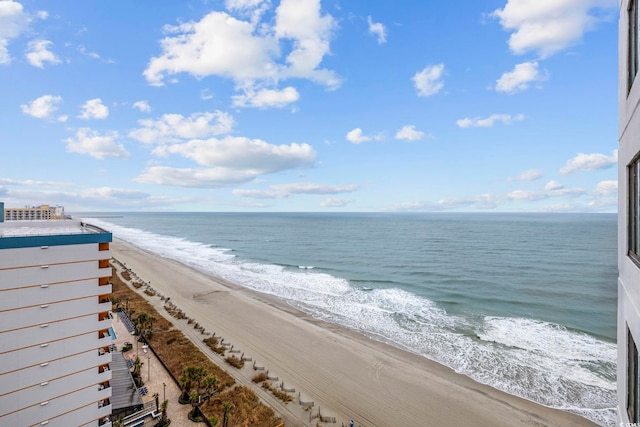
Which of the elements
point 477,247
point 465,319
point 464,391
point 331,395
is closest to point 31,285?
point 331,395

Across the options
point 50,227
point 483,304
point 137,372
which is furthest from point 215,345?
point 483,304

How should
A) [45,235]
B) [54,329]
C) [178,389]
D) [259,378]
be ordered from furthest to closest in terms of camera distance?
[259,378] < [178,389] < [54,329] < [45,235]

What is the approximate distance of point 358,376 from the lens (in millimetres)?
22406

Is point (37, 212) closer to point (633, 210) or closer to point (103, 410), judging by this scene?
point (103, 410)

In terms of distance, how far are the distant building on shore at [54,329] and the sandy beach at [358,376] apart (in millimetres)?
11964

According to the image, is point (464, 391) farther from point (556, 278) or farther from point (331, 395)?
point (556, 278)

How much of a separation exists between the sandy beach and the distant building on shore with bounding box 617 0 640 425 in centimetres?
1408

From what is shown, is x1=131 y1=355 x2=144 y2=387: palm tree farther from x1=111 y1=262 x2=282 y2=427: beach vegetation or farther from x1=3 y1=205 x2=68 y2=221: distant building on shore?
x1=3 y1=205 x2=68 y2=221: distant building on shore

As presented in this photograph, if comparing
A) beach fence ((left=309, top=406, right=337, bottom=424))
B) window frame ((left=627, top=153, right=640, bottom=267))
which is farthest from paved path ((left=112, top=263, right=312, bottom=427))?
window frame ((left=627, top=153, right=640, bottom=267))

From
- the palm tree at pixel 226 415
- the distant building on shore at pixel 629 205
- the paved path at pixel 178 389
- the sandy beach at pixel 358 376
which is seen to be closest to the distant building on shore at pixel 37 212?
the paved path at pixel 178 389

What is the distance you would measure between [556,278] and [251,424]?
4918cm

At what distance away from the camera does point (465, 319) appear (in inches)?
1246

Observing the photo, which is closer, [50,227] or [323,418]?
[50,227]

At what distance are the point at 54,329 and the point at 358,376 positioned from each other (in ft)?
58.9
